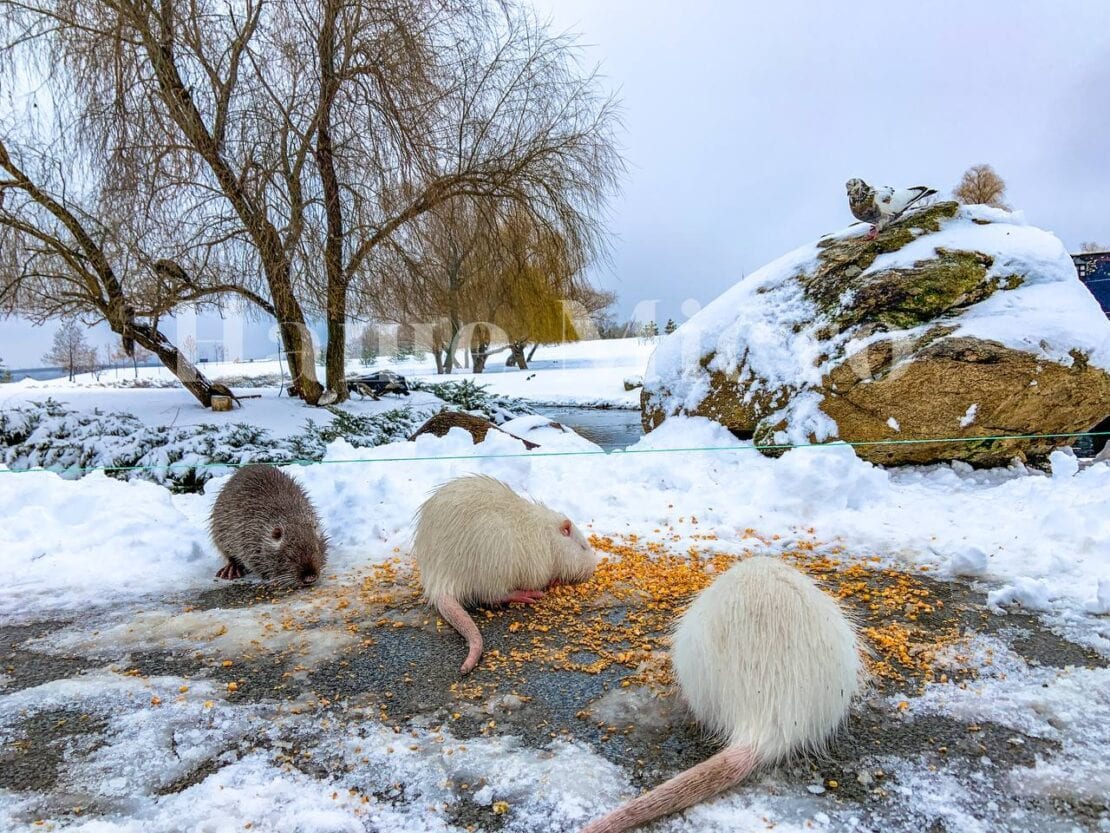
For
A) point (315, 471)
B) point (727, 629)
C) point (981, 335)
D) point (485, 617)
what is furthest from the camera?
point (981, 335)

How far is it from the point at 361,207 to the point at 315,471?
1.27 metres

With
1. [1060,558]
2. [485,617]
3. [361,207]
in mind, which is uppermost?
[361,207]

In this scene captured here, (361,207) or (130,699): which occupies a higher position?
(361,207)

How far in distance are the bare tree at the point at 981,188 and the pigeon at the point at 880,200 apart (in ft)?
0.50

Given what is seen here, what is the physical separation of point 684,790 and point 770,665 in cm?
33

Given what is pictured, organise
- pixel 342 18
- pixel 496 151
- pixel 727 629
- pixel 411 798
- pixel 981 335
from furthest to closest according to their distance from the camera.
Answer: pixel 981 335
pixel 496 151
pixel 342 18
pixel 727 629
pixel 411 798

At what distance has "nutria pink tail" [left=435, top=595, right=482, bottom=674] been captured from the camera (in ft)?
5.45

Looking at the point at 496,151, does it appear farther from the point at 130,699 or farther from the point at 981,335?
the point at 981,335

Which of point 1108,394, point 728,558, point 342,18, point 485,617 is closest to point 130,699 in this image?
point 485,617

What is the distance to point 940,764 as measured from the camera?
44.5 inches

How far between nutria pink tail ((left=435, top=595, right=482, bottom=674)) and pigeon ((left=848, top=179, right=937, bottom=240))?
2.28 meters

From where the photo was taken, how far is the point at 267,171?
2.12 m

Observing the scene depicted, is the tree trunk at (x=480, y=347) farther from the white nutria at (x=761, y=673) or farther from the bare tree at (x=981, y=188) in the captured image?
the bare tree at (x=981, y=188)

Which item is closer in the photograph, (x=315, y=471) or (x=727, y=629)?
(x=727, y=629)
